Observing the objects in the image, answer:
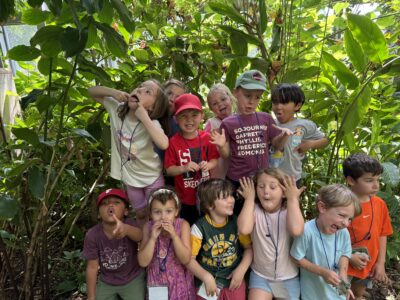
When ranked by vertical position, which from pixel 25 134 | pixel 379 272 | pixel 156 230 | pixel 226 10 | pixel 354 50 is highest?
pixel 226 10

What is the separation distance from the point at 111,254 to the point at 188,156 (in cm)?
63

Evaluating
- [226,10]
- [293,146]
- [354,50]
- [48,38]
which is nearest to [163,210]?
[293,146]

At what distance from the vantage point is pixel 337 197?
155cm

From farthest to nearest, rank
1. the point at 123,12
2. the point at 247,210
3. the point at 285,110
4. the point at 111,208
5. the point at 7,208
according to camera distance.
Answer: the point at 285,110 < the point at 111,208 < the point at 247,210 < the point at 7,208 < the point at 123,12

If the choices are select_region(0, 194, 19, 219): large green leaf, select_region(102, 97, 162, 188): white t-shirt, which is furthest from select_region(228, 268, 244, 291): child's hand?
select_region(0, 194, 19, 219): large green leaf

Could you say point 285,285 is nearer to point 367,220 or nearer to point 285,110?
point 367,220

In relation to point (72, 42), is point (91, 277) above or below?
below

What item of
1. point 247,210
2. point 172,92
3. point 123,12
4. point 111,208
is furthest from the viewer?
point 172,92

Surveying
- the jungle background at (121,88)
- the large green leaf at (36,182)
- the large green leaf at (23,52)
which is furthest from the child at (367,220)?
the large green leaf at (23,52)

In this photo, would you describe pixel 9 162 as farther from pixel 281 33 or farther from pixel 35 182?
pixel 281 33

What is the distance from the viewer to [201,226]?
1.66m

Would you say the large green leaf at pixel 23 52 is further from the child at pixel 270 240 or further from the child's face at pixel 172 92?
the child at pixel 270 240

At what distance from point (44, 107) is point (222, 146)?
87cm

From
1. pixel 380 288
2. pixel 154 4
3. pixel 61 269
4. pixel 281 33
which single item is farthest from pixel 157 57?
pixel 380 288
